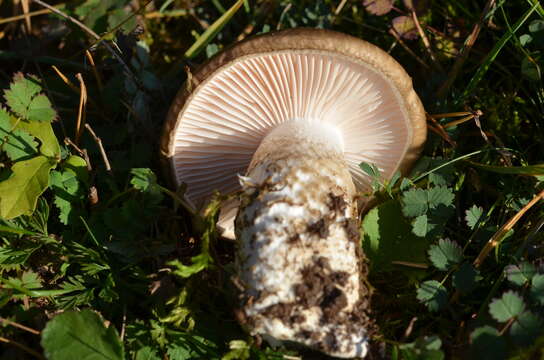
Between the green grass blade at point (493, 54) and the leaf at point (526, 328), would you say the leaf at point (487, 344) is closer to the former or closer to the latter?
the leaf at point (526, 328)

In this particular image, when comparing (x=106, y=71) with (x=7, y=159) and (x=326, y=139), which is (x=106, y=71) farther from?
(x=326, y=139)

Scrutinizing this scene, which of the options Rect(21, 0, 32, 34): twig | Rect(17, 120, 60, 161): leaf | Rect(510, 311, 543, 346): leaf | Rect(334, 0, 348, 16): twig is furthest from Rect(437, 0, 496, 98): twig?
Rect(21, 0, 32, 34): twig

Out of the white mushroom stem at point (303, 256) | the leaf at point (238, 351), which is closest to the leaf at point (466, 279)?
the white mushroom stem at point (303, 256)

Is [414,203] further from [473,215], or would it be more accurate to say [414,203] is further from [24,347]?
[24,347]

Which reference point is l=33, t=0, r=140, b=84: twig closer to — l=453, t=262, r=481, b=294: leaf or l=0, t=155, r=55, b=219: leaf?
l=0, t=155, r=55, b=219: leaf

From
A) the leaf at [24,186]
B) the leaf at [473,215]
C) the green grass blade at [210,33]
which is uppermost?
the green grass blade at [210,33]

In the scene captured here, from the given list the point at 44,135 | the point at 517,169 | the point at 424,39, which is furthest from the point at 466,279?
the point at 44,135
